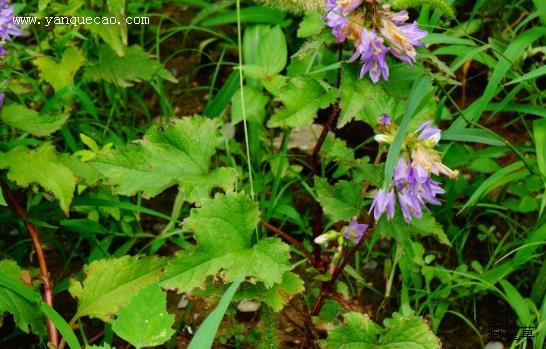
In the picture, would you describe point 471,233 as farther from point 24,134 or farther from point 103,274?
point 24,134

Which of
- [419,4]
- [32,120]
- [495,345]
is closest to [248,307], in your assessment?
[495,345]

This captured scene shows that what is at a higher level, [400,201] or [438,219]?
[400,201]

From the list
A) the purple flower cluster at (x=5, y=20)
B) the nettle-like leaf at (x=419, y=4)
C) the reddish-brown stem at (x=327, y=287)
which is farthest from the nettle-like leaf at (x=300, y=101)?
the purple flower cluster at (x=5, y=20)

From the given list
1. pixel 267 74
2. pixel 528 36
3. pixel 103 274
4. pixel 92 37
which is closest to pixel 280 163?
pixel 267 74

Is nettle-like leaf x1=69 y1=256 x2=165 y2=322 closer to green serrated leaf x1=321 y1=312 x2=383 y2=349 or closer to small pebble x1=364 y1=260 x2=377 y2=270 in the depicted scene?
green serrated leaf x1=321 y1=312 x2=383 y2=349

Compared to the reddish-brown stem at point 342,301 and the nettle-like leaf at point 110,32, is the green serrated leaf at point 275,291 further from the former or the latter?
the nettle-like leaf at point 110,32
